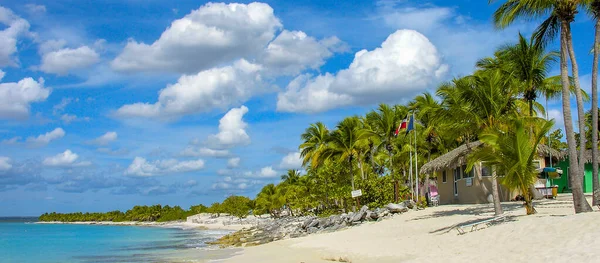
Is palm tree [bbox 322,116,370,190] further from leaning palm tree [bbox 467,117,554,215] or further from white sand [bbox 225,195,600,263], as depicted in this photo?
leaning palm tree [bbox 467,117,554,215]

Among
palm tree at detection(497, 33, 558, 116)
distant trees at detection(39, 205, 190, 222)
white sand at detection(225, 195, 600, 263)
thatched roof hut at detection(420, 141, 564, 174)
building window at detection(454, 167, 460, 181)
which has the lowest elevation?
distant trees at detection(39, 205, 190, 222)

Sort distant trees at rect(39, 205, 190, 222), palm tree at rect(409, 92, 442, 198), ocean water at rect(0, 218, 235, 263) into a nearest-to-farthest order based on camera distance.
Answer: ocean water at rect(0, 218, 235, 263), palm tree at rect(409, 92, 442, 198), distant trees at rect(39, 205, 190, 222)

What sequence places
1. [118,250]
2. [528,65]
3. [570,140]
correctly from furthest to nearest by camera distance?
[118,250] < [528,65] < [570,140]

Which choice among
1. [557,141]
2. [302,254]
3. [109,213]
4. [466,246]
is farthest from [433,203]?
[109,213]

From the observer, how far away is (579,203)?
1494 cm

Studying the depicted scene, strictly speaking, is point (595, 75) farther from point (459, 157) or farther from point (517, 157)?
point (459, 157)

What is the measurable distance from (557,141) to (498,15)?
34.3 meters

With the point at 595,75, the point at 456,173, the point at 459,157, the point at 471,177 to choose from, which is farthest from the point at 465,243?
the point at 456,173

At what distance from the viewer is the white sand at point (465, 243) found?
1068cm

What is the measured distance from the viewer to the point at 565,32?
1605cm

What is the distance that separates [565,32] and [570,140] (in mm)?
3267

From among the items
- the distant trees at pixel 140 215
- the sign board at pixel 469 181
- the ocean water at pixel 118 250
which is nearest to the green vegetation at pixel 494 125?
the sign board at pixel 469 181

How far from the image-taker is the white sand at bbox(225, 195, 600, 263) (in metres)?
10.7

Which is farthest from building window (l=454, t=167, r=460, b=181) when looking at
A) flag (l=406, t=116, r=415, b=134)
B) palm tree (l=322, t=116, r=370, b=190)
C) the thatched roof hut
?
palm tree (l=322, t=116, r=370, b=190)
